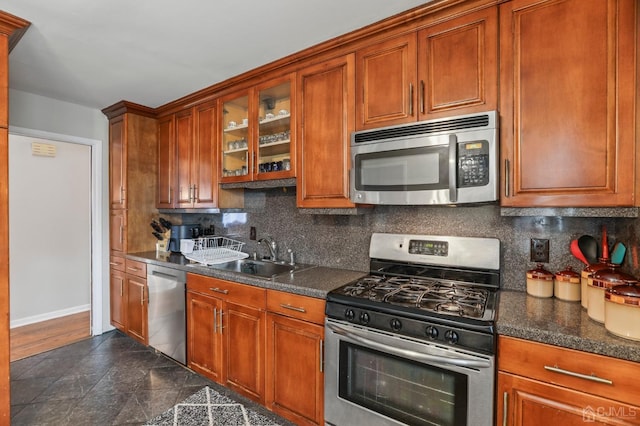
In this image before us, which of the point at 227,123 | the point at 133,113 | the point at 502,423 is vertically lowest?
the point at 502,423

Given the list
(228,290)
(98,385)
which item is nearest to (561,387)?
(228,290)

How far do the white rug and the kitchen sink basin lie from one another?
96 centimetres

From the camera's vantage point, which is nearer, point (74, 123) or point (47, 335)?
point (74, 123)

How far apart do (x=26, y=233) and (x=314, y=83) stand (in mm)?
4200

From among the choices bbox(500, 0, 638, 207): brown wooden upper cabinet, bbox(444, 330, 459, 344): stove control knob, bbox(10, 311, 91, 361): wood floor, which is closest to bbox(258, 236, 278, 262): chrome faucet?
bbox(444, 330, 459, 344): stove control knob

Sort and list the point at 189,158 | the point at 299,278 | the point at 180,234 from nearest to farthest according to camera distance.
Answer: the point at 299,278
the point at 189,158
the point at 180,234

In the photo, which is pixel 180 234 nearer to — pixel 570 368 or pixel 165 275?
pixel 165 275

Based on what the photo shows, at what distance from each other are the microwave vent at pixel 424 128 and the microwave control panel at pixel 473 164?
99mm

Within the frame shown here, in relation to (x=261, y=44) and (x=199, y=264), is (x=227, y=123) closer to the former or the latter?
(x=261, y=44)

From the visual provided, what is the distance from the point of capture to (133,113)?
132 inches

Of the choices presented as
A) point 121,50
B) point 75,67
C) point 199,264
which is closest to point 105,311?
point 199,264

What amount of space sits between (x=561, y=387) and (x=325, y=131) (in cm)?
179

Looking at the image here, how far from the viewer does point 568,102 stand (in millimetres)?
1421

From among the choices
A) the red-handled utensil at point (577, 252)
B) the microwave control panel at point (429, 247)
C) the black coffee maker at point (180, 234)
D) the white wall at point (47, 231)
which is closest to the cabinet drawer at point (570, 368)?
the red-handled utensil at point (577, 252)
